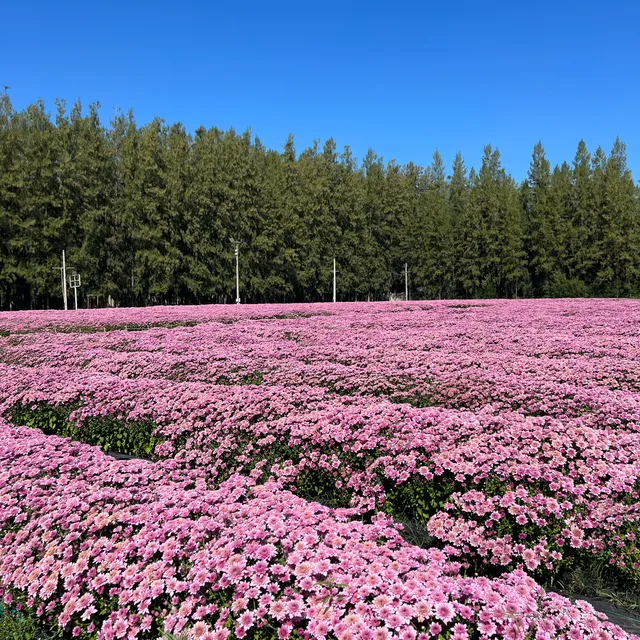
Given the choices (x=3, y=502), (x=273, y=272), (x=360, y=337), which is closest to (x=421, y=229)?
(x=273, y=272)

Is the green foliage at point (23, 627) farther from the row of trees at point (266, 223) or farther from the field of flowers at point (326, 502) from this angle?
the row of trees at point (266, 223)

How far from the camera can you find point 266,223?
43500 mm

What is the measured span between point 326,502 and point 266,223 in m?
41.1

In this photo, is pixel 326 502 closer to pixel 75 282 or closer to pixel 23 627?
pixel 23 627

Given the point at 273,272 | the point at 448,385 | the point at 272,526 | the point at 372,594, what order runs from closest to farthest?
1. the point at 372,594
2. the point at 272,526
3. the point at 448,385
4. the point at 273,272

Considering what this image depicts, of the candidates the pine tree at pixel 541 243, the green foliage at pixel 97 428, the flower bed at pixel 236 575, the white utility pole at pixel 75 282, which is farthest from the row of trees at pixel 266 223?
the flower bed at pixel 236 575

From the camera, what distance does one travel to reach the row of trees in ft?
120

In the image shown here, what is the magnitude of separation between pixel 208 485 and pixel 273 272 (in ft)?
132

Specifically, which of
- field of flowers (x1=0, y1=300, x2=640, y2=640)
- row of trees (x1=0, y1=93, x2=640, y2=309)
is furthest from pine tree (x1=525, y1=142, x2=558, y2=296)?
field of flowers (x1=0, y1=300, x2=640, y2=640)

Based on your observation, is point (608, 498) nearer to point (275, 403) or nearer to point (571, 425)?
point (571, 425)

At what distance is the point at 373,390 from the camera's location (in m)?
5.85

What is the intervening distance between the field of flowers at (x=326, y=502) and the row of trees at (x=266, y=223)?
34007mm

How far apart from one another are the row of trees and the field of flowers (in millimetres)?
34007

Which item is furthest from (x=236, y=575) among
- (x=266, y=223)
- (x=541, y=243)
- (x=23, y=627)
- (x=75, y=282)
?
(x=541, y=243)
